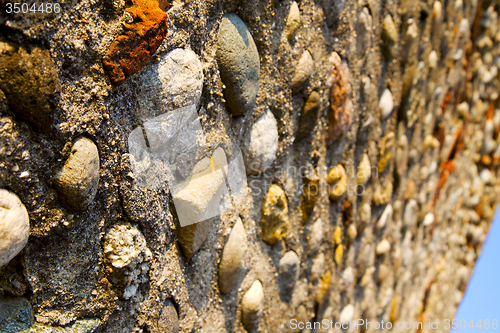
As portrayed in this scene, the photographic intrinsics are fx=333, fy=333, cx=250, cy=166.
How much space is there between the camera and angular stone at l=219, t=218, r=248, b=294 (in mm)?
625

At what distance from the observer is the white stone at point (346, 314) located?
1.14m

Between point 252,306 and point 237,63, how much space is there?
1.62 feet

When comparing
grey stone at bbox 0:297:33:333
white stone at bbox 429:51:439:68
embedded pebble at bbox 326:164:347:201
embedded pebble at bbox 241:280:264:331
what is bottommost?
grey stone at bbox 0:297:33:333

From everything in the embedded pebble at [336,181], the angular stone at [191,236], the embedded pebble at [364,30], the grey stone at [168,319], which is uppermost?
the embedded pebble at [364,30]

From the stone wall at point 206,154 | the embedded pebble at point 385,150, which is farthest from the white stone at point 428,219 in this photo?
the embedded pebble at point 385,150

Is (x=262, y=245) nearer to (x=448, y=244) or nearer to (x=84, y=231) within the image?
(x=84, y=231)

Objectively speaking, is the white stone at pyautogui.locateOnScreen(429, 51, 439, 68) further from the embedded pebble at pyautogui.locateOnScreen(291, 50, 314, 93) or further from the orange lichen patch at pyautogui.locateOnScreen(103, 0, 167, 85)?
the orange lichen patch at pyautogui.locateOnScreen(103, 0, 167, 85)

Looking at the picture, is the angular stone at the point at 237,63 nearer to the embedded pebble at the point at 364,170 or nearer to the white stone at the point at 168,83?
the white stone at the point at 168,83

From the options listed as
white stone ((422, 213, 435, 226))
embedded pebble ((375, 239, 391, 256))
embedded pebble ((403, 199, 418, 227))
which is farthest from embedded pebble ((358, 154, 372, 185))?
white stone ((422, 213, 435, 226))

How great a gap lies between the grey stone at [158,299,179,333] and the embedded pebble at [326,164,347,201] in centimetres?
54

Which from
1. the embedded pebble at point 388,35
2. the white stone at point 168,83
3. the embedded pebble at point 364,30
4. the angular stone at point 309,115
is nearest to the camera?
the white stone at point 168,83

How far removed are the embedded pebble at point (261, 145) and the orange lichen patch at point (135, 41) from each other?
276 millimetres

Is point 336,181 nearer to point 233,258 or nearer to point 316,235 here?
point 316,235

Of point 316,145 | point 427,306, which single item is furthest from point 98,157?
point 427,306
